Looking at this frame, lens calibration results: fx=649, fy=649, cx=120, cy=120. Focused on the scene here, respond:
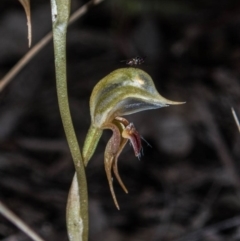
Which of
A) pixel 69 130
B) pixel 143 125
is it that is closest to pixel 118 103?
pixel 69 130

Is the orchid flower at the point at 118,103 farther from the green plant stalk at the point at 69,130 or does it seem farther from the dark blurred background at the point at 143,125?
the dark blurred background at the point at 143,125

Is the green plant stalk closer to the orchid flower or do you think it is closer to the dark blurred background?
the orchid flower

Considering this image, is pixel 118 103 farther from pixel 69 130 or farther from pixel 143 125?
pixel 143 125

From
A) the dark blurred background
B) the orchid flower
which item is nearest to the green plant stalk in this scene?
the orchid flower

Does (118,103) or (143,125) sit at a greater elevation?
(118,103)

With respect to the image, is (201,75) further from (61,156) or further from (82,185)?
(82,185)

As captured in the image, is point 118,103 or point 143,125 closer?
point 118,103

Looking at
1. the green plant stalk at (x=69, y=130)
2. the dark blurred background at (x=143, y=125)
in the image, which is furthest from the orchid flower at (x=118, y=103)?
the dark blurred background at (x=143, y=125)
